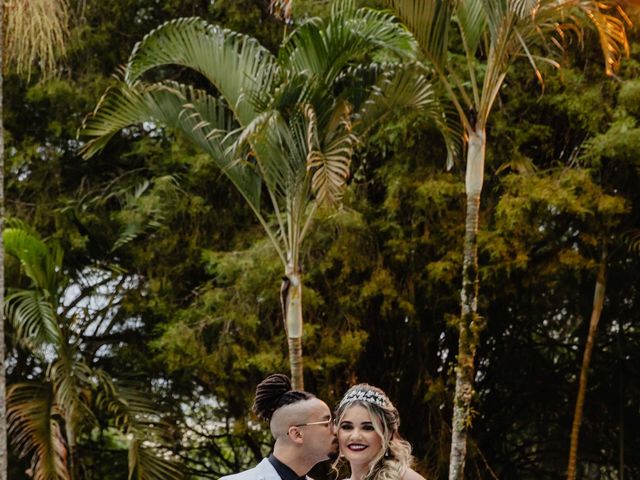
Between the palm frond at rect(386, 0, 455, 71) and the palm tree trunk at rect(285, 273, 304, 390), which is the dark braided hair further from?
the palm tree trunk at rect(285, 273, 304, 390)

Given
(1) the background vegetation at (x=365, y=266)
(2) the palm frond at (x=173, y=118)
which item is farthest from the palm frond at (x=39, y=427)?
(2) the palm frond at (x=173, y=118)

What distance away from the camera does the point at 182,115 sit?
32.1ft

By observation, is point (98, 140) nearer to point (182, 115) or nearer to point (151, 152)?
point (182, 115)

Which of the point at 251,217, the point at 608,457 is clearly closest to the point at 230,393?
the point at 251,217

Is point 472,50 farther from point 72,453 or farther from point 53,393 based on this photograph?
point 72,453

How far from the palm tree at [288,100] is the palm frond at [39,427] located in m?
2.58

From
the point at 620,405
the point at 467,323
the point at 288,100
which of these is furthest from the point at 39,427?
the point at 620,405

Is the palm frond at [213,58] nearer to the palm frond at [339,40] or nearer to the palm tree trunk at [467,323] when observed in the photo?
the palm frond at [339,40]

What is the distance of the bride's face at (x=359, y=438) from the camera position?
3.95 m

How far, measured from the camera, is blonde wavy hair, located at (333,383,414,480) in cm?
394

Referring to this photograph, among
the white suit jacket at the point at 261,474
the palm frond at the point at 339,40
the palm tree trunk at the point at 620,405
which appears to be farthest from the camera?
the palm tree trunk at the point at 620,405

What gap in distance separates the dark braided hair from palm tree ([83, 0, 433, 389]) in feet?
16.0

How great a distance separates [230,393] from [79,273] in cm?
231

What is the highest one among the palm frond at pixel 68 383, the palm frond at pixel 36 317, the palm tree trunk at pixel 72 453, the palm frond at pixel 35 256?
the palm frond at pixel 35 256
